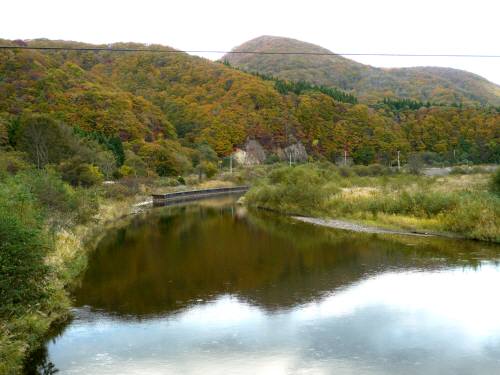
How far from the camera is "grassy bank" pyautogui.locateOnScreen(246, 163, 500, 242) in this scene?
1136 inches

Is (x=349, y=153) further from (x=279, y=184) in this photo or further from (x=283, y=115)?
(x=279, y=184)

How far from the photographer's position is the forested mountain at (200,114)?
81562 millimetres

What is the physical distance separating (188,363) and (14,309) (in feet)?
13.7

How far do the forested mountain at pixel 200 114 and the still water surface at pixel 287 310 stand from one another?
133ft

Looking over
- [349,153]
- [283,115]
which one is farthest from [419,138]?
[283,115]

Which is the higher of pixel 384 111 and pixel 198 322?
pixel 384 111

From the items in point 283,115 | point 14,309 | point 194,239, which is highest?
point 283,115

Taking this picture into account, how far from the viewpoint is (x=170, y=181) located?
69188mm

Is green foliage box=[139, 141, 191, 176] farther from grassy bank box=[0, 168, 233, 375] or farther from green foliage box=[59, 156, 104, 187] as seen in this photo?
grassy bank box=[0, 168, 233, 375]

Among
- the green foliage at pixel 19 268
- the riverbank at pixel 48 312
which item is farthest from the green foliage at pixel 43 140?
the green foliage at pixel 19 268

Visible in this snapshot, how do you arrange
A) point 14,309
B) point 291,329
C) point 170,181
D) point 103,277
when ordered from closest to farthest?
1. point 14,309
2. point 291,329
3. point 103,277
4. point 170,181

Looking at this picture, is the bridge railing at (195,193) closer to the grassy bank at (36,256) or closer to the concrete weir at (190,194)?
the concrete weir at (190,194)

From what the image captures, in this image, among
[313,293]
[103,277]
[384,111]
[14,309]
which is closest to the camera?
[14,309]

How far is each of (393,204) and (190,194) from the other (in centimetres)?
3475
